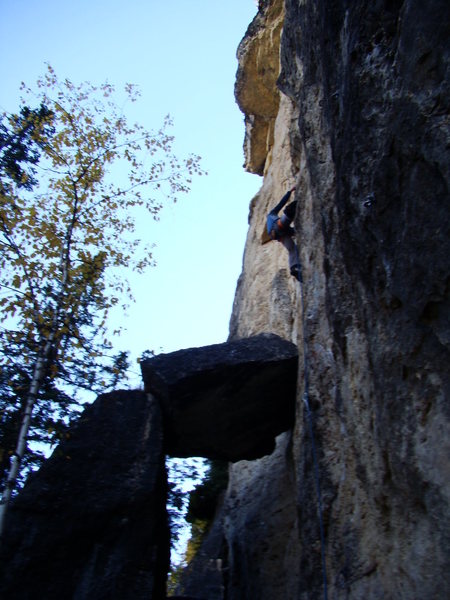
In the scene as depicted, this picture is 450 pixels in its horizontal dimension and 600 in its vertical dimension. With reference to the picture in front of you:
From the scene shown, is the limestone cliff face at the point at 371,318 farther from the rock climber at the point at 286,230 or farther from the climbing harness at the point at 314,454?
the rock climber at the point at 286,230

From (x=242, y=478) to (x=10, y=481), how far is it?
5.60 metres

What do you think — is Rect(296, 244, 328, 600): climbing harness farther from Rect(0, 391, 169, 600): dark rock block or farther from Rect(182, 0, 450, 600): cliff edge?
Rect(0, 391, 169, 600): dark rock block

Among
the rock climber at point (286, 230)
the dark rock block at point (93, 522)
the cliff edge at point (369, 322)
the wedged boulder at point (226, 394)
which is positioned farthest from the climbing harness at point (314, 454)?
the dark rock block at point (93, 522)

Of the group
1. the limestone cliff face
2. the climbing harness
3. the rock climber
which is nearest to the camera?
the limestone cliff face

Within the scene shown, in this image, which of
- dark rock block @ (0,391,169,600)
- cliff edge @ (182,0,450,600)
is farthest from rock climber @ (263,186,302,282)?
dark rock block @ (0,391,169,600)

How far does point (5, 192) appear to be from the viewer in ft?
27.9

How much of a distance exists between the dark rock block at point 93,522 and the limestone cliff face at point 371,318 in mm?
1994

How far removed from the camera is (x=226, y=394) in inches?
340

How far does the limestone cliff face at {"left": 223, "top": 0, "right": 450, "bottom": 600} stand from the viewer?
418cm

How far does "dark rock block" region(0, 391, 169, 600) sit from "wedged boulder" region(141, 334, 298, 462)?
2.19 feet

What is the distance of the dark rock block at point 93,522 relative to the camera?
6.90m

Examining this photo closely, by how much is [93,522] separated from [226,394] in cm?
259

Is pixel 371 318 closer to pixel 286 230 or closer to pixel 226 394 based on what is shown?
pixel 226 394

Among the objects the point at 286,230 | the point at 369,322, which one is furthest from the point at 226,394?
the point at 369,322
